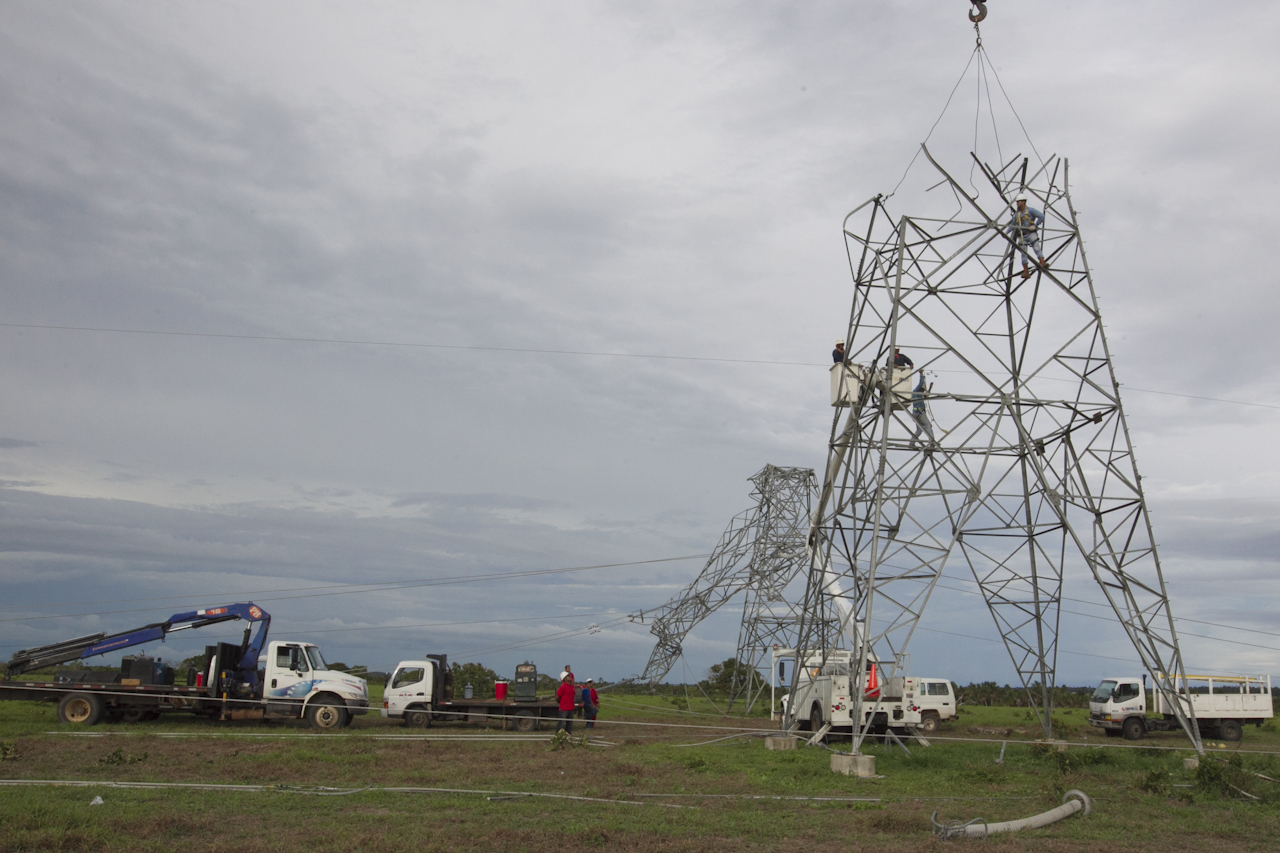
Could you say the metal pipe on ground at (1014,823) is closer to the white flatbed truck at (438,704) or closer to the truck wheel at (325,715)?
the white flatbed truck at (438,704)

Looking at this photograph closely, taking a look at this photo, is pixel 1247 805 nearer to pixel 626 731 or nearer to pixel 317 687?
pixel 626 731

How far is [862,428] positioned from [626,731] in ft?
47.3

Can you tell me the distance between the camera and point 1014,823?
10.9 meters

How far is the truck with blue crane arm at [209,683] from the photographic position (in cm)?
2414

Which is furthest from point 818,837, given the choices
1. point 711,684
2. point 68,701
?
point 711,684

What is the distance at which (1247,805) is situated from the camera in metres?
13.0

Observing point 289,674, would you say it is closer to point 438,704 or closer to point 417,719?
point 417,719

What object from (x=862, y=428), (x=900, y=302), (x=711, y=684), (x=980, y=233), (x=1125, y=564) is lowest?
(x=711, y=684)

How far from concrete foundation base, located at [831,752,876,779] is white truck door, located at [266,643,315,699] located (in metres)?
16.4

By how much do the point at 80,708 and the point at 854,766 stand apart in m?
20.8

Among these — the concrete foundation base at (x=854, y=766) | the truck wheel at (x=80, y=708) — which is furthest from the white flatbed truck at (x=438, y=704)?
the concrete foundation base at (x=854, y=766)

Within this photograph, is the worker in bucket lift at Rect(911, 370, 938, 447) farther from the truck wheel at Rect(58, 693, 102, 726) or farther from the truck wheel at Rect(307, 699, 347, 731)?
the truck wheel at Rect(58, 693, 102, 726)

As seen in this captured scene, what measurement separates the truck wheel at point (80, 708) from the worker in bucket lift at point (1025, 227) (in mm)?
25600

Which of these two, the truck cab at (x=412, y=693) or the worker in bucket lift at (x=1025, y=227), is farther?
the truck cab at (x=412, y=693)
